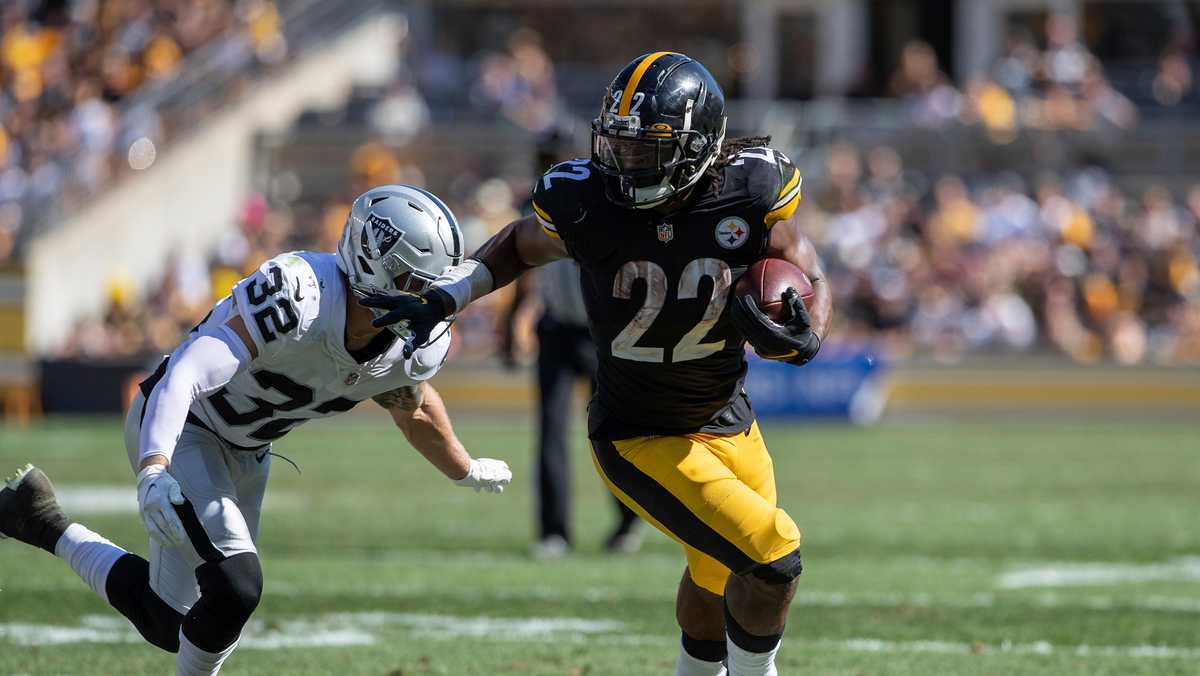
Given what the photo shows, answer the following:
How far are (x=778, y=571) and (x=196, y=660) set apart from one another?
1620mm

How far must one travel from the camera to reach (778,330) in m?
4.38

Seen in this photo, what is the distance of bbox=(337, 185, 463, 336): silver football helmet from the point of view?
4.85 m

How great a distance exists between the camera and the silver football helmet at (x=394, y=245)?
191 inches

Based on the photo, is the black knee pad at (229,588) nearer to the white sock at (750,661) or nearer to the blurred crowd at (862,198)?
the white sock at (750,661)

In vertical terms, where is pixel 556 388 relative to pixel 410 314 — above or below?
below

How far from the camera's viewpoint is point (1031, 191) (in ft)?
64.4

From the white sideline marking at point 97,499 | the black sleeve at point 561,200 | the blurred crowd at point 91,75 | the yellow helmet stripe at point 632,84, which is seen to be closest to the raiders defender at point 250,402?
the black sleeve at point 561,200

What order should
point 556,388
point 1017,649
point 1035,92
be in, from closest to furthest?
point 1017,649 → point 556,388 → point 1035,92

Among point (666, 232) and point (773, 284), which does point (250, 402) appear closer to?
point (666, 232)

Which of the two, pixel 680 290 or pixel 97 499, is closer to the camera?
pixel 680 290

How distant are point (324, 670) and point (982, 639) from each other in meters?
2.45

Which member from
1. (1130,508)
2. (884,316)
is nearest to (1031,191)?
(884,316)

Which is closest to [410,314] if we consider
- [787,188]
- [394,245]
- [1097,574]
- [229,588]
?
[394,245]

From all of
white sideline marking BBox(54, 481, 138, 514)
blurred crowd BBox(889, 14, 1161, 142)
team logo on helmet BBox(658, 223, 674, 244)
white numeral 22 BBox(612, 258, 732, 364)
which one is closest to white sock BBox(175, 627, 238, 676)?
white numeral 22 BBox(612, 258, 732, 364)
